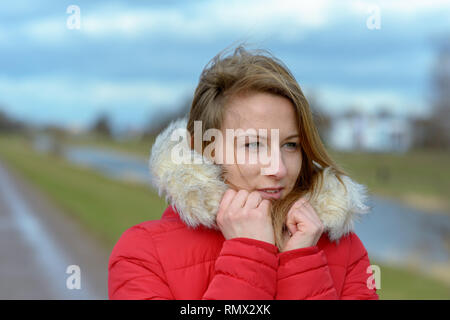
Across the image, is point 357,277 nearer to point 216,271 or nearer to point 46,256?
point 216,271

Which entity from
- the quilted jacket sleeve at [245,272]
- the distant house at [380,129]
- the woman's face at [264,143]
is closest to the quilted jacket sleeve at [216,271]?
the quilted jacket sleeve at [245,272]

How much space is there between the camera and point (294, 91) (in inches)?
66.7

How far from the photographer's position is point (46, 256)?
746 cm

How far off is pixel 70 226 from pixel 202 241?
29.6ft

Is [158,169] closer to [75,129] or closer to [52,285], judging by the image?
[52,285]

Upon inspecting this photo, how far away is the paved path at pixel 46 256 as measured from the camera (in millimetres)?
5836

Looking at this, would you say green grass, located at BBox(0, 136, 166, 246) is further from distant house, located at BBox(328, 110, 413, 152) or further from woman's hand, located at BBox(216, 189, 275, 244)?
distant house, located at BBox(328, 110, 413, 152)

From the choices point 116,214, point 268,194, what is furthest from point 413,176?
point 268,194

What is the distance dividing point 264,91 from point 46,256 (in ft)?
21.6

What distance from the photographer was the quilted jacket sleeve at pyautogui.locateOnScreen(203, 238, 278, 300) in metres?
1.45

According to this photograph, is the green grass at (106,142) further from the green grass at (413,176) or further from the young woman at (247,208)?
the young woman at (247,208)

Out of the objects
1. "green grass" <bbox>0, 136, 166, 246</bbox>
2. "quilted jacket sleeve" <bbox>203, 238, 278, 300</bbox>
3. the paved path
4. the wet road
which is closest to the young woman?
"quilted jacket sleeve" <bbox>203, 238, 278, 300</bbox>
